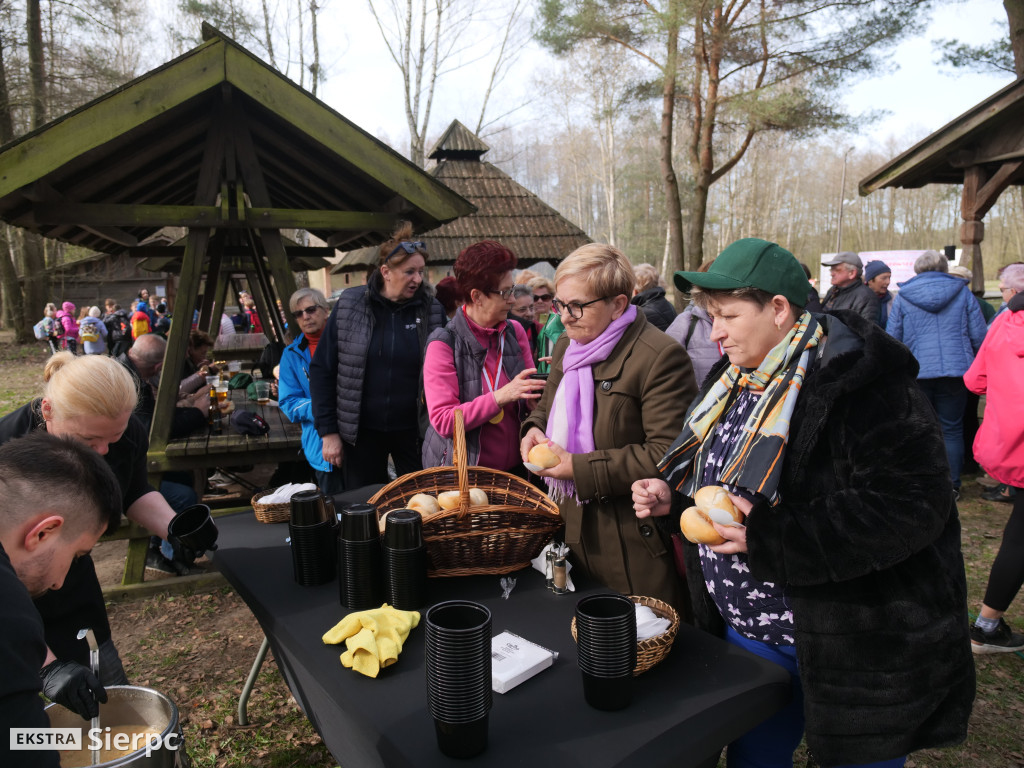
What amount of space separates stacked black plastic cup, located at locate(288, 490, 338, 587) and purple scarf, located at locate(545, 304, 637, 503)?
77 cm

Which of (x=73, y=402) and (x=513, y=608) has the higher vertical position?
(x=73, y=402)

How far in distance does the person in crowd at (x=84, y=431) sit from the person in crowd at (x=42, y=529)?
0.51 metres

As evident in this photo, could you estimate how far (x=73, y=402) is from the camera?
1900 mm

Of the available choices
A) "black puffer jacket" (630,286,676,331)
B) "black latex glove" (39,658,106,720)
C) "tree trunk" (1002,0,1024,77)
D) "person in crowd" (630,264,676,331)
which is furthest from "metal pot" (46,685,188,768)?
"tree trunk" (1002,0,1024,77)

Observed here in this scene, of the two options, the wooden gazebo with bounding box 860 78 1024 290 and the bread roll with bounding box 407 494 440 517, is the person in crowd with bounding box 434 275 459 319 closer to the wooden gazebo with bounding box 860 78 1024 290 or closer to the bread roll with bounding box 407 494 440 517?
the bread roll with bounding box 407 494 440 517

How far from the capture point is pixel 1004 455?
10.1 feet

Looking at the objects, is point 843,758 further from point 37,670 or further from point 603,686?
point 37,670

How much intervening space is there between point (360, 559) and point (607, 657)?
0.78m

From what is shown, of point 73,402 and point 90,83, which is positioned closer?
point 73,402

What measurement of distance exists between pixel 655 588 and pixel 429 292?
228cm

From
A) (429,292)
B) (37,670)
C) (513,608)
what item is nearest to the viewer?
(37,670)

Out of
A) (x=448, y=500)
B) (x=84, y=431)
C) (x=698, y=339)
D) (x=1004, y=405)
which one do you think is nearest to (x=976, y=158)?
(x=698, y=339)

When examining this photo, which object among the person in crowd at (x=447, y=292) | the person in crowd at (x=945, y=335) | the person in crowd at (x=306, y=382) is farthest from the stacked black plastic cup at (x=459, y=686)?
the person in crowd at (x=945, y=335)

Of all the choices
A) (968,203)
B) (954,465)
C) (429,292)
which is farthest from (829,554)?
(968,203)
